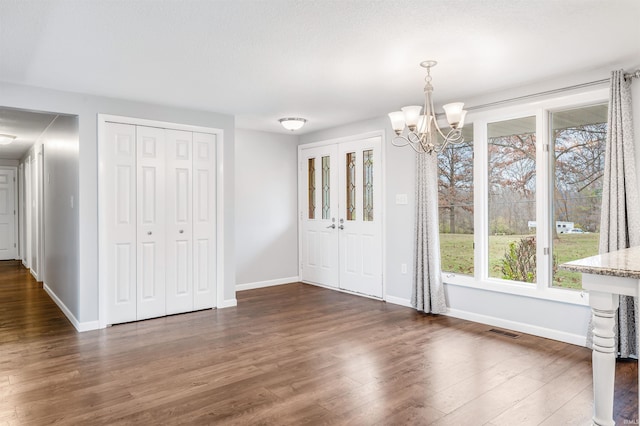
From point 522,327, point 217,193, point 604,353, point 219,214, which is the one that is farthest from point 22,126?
point 604,353

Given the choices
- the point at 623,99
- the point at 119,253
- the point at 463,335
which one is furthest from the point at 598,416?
the point at 119,253

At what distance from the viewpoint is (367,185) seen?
5594mm

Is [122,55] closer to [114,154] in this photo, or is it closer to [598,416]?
[114,154]

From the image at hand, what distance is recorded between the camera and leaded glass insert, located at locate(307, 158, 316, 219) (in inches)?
254

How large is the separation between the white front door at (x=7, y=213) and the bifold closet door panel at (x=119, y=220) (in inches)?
265

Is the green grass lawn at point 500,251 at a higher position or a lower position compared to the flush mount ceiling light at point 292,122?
lower

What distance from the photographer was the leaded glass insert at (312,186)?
254 inches

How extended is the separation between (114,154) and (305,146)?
293 cm

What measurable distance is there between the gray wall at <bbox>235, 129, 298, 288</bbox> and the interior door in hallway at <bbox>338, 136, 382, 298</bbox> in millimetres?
1011

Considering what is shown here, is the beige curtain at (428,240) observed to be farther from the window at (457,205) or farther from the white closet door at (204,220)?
the white closet door at (204,220)

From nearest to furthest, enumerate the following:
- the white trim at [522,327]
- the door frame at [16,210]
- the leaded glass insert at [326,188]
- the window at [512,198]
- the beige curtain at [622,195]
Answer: the beige curtain at [622,195] < the white trim at [522,327] < the window at [512,198] < the leaded glass insert at [326,188] < the door frame at [16,210]

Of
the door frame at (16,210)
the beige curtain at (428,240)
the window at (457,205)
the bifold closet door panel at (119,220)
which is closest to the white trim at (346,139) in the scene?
the beige curtain at (428,240)

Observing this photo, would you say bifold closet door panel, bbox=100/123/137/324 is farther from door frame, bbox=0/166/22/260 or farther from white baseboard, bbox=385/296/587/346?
door frame, bbox=0/166/22/260

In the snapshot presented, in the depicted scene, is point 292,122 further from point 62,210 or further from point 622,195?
point 622,195
